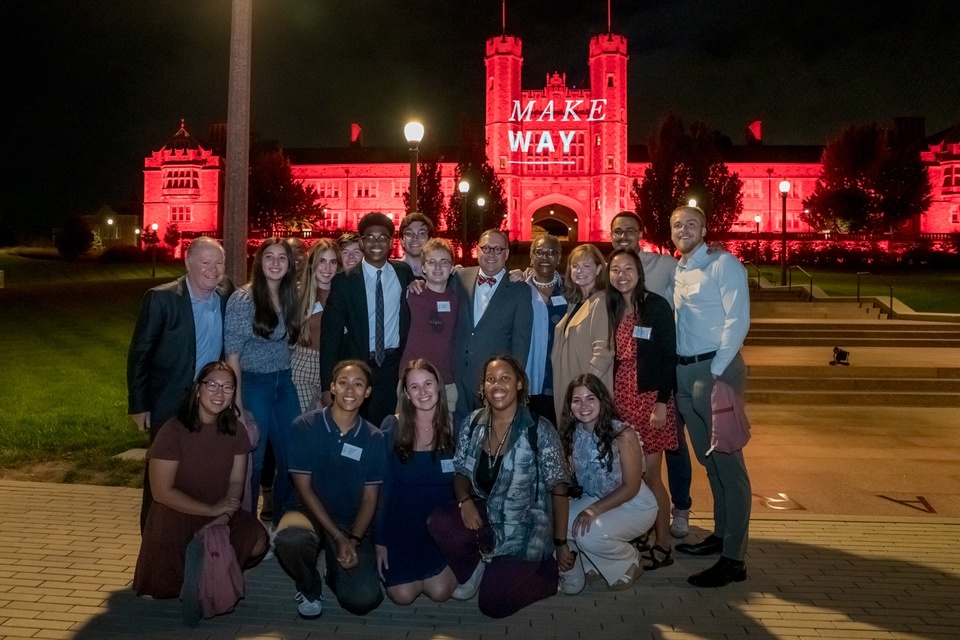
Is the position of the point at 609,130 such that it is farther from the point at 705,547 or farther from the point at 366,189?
the point at 705,547

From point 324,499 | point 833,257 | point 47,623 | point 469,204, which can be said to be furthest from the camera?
point 469,204

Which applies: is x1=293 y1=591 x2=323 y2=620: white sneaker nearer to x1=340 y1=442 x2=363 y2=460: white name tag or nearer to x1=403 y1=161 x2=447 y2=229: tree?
x1=340 y1=442 x2=363 y2=460: white name tag

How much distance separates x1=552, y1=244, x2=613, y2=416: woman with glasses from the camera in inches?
222

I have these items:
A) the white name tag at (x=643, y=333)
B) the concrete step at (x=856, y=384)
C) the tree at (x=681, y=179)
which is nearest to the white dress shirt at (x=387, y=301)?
the white name tag at (x=643, y=333)

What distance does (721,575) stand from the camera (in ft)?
16.2

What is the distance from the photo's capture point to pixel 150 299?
5.23m

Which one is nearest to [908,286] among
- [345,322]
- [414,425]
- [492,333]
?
[492,333]

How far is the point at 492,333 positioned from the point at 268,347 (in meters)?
1.67

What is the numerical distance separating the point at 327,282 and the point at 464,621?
3.08 meters

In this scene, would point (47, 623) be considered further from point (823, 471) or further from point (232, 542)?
point (823, 471)

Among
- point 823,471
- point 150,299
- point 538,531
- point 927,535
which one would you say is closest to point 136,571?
point 150,299

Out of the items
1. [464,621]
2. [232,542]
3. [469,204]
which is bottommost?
[464,621]

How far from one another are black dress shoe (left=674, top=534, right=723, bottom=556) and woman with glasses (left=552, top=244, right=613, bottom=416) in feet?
4.11

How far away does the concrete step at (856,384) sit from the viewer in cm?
1244
